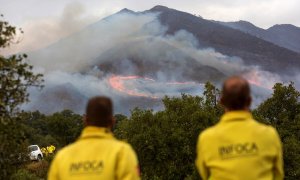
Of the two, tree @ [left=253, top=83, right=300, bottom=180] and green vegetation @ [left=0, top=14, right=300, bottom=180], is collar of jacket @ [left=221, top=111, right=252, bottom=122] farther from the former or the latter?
tree @ [left=253, top=83, right=300, bottom=180]

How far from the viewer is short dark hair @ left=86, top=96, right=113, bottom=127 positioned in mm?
5672

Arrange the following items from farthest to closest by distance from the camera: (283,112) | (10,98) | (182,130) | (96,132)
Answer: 1. (283,112)
2. (182,130)
3. (10,98)
4. (96,132)

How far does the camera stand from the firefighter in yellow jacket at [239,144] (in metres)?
5.75

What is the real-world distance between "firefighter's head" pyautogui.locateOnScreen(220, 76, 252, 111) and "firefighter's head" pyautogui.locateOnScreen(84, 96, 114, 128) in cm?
125

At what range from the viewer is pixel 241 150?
5770 millimetres

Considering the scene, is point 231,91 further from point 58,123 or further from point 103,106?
point 58,123

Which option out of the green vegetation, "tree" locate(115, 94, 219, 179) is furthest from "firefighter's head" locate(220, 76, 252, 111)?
"tree" locate(115, 94, 219, 179)

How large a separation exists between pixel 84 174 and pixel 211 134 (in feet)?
4.71

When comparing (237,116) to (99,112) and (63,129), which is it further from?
(63,129)

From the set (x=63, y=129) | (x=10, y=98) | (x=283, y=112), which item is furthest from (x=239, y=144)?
(x=63, y=129)

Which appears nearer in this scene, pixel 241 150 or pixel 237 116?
pixel 241 150

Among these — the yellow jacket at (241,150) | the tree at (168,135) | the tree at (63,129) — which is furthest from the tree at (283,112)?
the tree at (63,129)

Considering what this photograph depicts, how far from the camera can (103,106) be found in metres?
5.66

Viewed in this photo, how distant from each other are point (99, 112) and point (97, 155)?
1.48 feet
